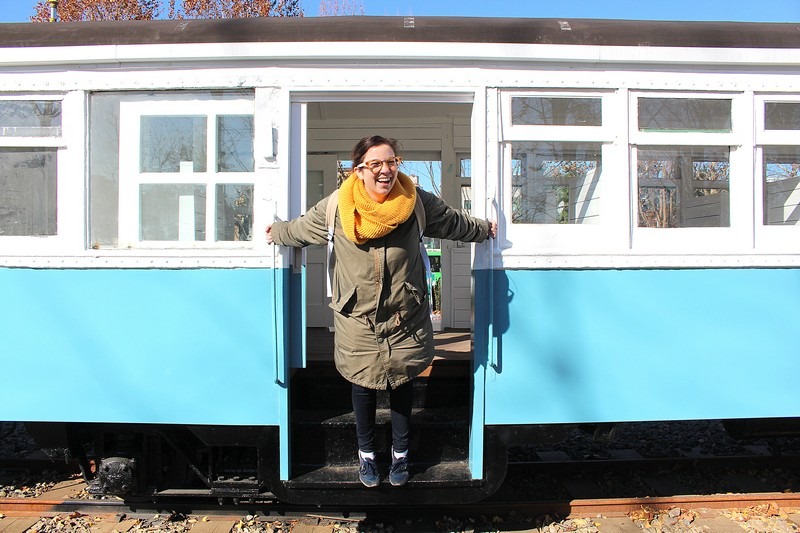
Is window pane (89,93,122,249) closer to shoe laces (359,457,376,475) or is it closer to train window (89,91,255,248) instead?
train window (89,91,255,248)

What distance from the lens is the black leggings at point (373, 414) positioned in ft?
9.75

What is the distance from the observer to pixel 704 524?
3631 millimetres

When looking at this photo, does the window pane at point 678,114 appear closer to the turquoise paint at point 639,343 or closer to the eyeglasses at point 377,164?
the turquoise paint at point 639,343

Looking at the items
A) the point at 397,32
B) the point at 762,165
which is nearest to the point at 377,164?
the point at 397,32

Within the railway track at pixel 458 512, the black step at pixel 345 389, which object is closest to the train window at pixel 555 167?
the black step at pixel 345 389

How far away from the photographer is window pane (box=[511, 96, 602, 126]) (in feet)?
10.2

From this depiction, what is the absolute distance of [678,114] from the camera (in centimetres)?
314

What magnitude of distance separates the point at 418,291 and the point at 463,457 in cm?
113

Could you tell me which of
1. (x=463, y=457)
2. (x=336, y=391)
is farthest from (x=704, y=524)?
(x=336, y=391)

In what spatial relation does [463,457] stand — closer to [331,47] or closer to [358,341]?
[358,341]

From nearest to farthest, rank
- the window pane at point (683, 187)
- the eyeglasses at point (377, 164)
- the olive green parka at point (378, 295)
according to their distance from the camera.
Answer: the eyeglasses at point (377, 164)
the olive green parka at point (378, 295)
the window pane at point (683, 187)

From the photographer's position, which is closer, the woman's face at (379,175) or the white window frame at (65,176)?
the woman's face at (379,175)

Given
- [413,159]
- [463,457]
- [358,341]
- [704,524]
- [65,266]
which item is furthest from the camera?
[413,159]

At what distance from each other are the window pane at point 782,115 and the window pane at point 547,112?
3.51ft
